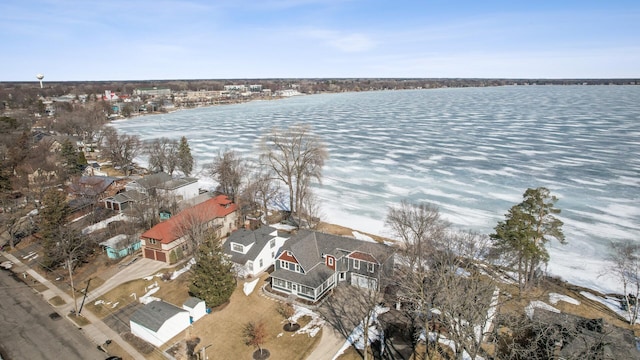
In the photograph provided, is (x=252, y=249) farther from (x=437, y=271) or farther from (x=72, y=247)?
(x=437, y=271)

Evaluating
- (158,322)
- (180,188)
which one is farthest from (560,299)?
(180,188)

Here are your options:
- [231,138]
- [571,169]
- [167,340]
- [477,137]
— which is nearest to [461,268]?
[167,340]

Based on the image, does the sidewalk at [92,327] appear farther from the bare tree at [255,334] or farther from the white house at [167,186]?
the white house at [167,186]

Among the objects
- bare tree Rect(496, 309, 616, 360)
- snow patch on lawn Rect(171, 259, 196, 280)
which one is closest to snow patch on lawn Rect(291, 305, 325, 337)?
bare tree Rect(496, 309, 616, 360)

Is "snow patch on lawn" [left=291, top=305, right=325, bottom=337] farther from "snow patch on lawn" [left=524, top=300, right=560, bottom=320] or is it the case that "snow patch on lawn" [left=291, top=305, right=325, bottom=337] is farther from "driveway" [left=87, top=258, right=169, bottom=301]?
"snow patch on lawn" [left=524, top=300, right=560, bottom=320]

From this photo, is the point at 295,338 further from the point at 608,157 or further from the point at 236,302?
the point at 608,157

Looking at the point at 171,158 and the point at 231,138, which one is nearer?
the point at 171,158

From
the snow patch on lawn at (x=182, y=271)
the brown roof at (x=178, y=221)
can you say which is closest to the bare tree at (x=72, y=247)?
the brown roof at (x=178, y=221)
